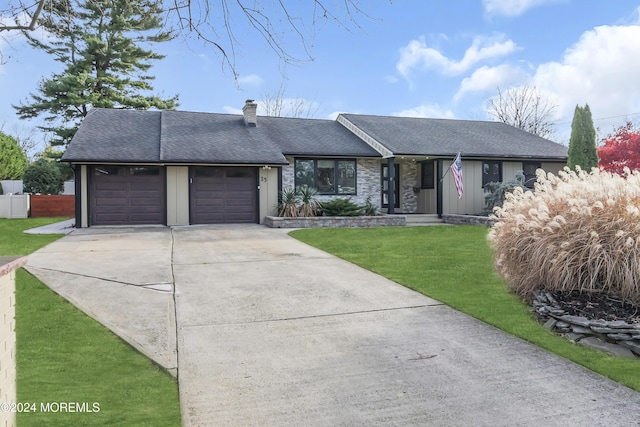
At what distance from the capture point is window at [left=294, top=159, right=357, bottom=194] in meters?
17.4

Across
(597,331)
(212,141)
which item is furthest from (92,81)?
(597,331)

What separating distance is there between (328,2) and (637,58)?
20300 mm

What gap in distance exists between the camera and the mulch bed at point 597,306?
442 centimetres

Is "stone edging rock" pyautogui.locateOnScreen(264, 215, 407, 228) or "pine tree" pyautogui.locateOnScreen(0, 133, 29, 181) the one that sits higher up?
"pine tree" pyautogui.locateOnScreen(0, 133, 29, 181)

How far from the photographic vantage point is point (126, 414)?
2.78 metres

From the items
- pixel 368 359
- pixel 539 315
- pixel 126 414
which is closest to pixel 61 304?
pixel 126 414

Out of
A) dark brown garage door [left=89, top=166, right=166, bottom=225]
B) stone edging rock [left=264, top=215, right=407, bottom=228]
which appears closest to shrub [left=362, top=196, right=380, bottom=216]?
stone edging rock [left=264, top=215, right=407, bottom=228]

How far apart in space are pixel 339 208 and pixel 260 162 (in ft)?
10.7

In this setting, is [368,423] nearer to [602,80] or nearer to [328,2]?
[328,2]

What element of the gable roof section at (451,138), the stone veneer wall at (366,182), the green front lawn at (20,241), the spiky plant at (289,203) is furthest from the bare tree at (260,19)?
the stone veneer wall at (366,182)

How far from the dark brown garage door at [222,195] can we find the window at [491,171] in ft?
31.4

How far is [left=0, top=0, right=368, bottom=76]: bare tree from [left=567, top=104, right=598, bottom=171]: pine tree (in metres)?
15.6

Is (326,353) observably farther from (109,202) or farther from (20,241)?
(109,202)

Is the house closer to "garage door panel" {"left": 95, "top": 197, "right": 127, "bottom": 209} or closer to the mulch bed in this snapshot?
"garage door panel" {"left": 95, "top": 197, "right": 127, "bottom": 209}
